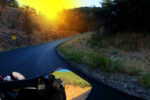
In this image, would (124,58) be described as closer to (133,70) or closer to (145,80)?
(133,70)

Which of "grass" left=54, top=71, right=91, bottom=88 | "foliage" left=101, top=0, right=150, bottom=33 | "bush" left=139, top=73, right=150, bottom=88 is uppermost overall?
"foliage" left=101, top=0, right=150, bottom=33

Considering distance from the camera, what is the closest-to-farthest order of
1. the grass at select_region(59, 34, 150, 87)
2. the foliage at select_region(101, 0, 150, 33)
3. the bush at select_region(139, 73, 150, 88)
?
the bush at select_region(139, 73, 150, 88) < the grass at select_region(59, 34, 150, 87) < the foliage at select_region(101, 0, 150, 33)

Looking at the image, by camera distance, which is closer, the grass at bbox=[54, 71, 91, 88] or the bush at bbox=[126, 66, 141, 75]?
the grass at bbox=[54, 71, 91, 88]

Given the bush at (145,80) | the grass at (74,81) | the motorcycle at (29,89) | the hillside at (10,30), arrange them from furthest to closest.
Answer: the hillside at (10,30) < the bush at (145,80) < the grass at (74,81) < the motorcycle at (29,89)

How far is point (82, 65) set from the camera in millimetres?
5969

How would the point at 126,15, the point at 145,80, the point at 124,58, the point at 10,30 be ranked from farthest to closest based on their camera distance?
the point at 10,30, the point at 126,15, the point at 124,58, the point at 145,80

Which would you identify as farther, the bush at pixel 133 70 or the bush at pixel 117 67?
the bush at pixel 117 67

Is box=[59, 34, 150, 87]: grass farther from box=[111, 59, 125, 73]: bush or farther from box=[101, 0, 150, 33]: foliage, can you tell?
box=[101, 0, 150, 33]: foliage

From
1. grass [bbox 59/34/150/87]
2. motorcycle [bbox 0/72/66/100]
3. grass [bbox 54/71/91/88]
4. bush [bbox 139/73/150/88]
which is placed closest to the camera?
motorcycle [bbox 0/72/66/100]

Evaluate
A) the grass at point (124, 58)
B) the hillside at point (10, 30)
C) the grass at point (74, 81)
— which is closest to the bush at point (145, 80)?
the grass at point (124, 58)

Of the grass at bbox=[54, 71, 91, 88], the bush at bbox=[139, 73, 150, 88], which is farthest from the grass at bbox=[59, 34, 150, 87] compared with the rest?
the grass at bbox=[54, 71, 91, 88]

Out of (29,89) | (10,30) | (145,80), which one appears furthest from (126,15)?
(10,30)

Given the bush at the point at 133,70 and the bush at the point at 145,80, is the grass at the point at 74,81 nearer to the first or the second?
the bush at the point at 145,80

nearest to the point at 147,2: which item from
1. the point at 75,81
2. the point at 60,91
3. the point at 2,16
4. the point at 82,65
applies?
the point at 82,65
